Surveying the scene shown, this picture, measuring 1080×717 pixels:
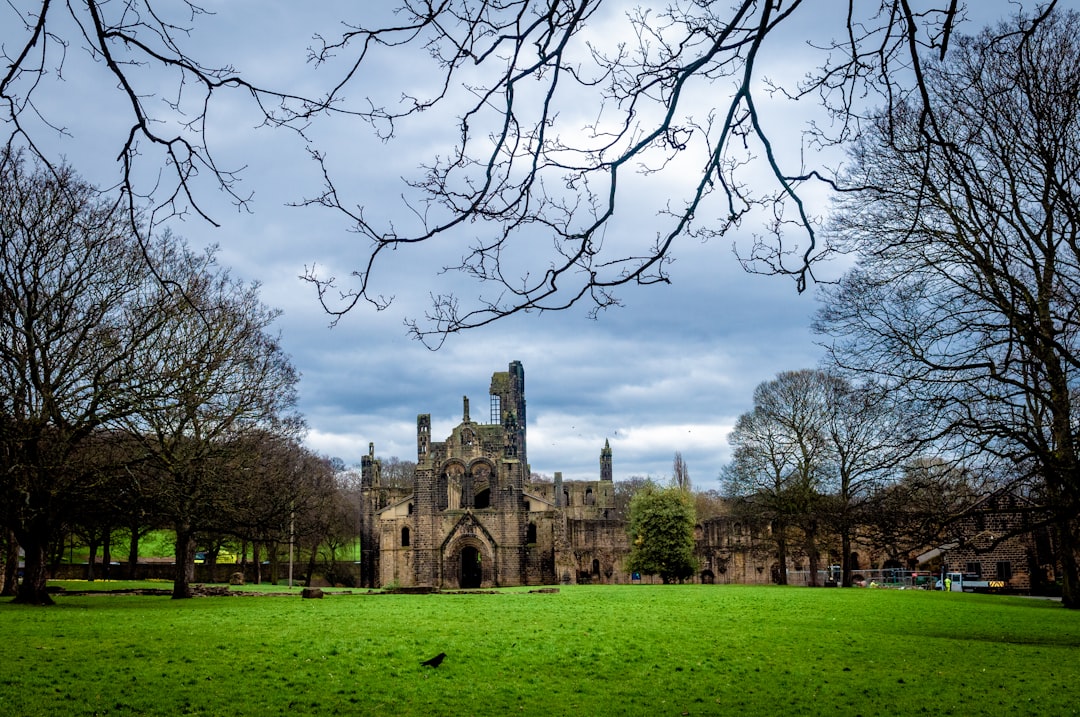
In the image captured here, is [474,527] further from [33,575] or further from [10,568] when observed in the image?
[33,575]

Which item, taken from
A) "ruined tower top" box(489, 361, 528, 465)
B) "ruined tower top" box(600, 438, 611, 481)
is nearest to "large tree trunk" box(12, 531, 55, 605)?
"ruined tower top" box(489, 361, 528, 465)

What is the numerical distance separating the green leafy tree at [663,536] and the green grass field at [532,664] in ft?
87.9

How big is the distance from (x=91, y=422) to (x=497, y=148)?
19.1 metres

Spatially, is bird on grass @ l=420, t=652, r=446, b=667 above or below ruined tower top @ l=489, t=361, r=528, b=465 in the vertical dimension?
below

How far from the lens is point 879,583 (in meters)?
46.5

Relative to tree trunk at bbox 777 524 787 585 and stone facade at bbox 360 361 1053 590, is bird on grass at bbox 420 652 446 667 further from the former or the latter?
stone facade at bbox 360 361 1053 590

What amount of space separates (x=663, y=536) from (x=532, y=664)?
114 feet

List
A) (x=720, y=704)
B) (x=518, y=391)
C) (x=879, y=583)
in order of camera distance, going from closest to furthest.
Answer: (x=720, y=704)
(x=879, y=583)
(x=518, y=391)

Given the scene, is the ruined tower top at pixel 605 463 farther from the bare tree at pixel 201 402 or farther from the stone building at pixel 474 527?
the bare tree at pixel 201 402

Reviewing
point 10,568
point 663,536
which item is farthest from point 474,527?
point 10,568

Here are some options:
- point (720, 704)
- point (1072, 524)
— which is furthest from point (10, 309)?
point (1072, 524)

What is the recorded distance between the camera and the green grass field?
9.45 m

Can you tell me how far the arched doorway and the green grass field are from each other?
121 feet

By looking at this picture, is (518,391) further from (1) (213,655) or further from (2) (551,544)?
(1) (213,655)
